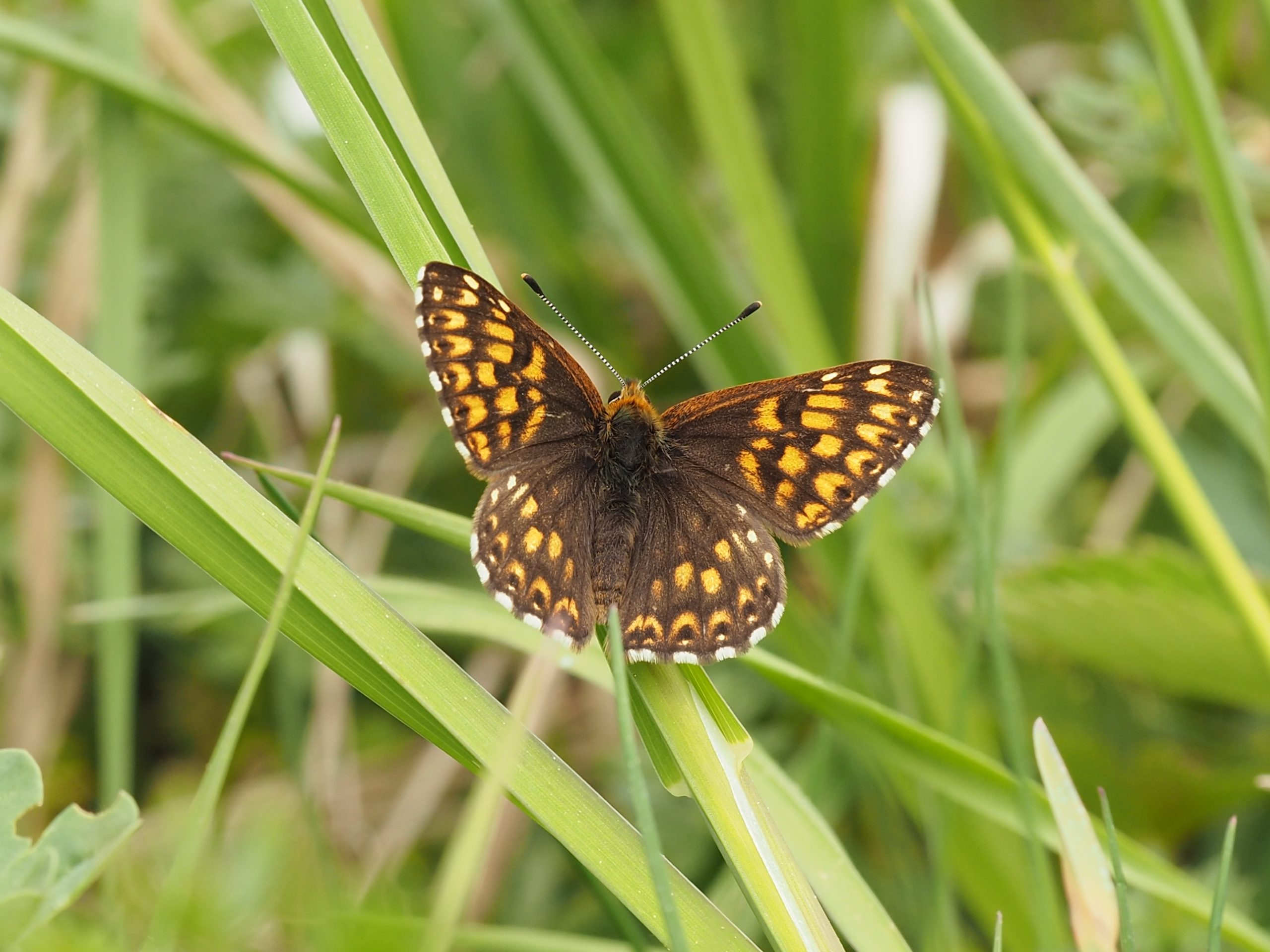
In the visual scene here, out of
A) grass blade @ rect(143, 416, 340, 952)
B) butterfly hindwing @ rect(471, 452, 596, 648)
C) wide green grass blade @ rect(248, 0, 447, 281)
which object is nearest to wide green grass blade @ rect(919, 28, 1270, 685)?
butterfly hindwing @ rect(471, 452, 596, 648)

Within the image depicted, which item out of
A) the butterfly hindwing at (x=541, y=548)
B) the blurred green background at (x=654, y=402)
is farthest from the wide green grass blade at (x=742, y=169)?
the butterfly hindwing at (x=541, y=548)

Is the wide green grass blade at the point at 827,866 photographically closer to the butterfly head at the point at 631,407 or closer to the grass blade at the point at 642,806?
the grass blade at the point at 642,806

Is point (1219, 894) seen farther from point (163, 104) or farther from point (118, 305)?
point (163, 104)

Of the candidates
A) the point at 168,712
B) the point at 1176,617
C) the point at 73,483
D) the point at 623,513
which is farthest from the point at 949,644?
the point at 73,483

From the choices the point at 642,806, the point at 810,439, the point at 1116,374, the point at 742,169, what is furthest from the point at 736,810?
the point at 742,169

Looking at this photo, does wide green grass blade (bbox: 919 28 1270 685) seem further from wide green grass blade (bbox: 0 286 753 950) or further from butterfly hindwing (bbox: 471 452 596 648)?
wide green grass blade (bbox: 0 286 753 950)

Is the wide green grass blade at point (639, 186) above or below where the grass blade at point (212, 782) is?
above

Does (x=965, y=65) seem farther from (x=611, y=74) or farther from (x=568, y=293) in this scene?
(x=568, y=293)
